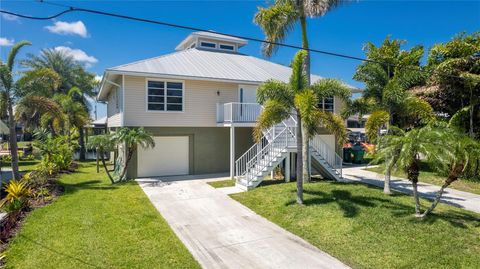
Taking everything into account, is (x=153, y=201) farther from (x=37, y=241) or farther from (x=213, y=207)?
(x=37, y=241)

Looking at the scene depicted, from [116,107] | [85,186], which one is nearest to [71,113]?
[116,107]

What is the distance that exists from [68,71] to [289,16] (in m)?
27.6

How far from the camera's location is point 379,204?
9156 mm

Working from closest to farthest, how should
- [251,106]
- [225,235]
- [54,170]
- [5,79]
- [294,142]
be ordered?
[225,235] → [5,79] → [294,142] → [54,170] → [251,106]

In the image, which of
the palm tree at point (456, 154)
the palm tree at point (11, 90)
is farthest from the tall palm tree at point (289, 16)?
the palm tree at point (11, 90)

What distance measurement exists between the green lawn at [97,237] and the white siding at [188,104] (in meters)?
4.89

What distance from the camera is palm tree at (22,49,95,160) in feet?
96.1

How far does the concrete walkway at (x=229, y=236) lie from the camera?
583 centimetres

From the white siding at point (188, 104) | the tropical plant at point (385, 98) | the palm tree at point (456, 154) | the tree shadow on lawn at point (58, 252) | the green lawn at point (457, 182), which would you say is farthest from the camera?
the white siding at point (188, 104)

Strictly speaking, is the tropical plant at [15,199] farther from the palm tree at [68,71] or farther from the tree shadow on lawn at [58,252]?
the palm tree at [68,71]

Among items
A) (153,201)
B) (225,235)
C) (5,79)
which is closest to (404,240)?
(225,235)

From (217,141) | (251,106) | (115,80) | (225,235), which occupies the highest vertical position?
(115,80)

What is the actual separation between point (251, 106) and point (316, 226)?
28.5ft

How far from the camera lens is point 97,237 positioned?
266 inches
